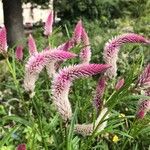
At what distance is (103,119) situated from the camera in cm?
317

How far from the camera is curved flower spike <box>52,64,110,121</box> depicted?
2.53 m

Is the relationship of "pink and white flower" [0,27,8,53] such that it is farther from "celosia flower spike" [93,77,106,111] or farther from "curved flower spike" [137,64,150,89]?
"curved flower spike" [137,64,150,89]

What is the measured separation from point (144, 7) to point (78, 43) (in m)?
15.2

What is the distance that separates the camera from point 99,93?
316 centimetres

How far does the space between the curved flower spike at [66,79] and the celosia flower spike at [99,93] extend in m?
0.43

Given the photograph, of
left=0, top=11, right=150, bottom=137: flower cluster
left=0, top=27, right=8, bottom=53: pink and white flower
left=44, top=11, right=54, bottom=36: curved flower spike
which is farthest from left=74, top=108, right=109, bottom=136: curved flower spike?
left=44, top=11, right=54, bottom=36: curved flower spike

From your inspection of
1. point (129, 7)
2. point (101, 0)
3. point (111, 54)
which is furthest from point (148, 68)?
point (129, 7)

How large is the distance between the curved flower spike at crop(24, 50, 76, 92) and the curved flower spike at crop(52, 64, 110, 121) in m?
0.09

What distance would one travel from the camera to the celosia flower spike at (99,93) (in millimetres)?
3145

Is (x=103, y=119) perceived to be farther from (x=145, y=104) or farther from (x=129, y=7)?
(x=129, y=7)

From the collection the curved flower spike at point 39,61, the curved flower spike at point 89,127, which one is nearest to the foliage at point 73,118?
the curved flower spike at point 89,127

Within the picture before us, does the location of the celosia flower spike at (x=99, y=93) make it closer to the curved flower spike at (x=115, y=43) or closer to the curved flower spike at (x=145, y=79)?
the curved flower spike at (x=115, y=43)

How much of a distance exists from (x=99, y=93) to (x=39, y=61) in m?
0.57

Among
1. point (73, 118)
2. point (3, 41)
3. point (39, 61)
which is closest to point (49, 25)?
point (3, 41)
